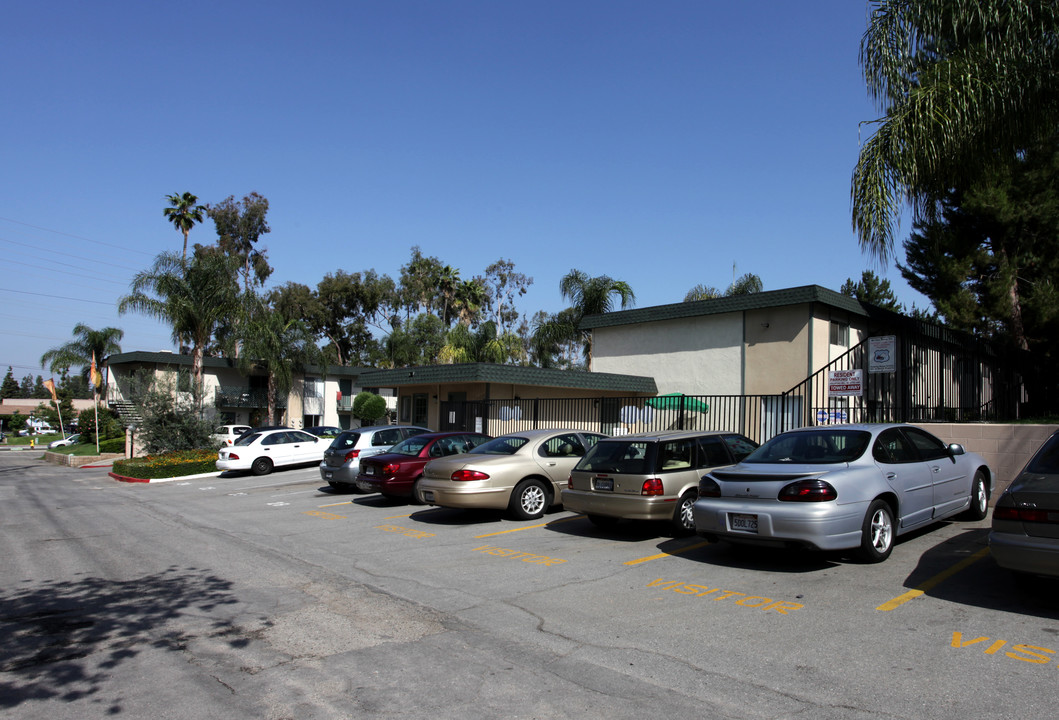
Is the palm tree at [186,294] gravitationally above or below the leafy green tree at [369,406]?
above

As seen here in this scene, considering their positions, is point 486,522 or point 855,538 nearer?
point 855,538

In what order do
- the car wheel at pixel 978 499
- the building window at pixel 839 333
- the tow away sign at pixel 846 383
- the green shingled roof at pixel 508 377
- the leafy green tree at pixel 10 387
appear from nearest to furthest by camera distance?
the car wheel at pixel 978 499, the tow away sign at pixel 846 383, the green shingled roof at pixel 508 377, the building window at pixel 839 333, the leafy green tree at pixel 10 387

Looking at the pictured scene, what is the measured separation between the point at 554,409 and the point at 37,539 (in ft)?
45.3

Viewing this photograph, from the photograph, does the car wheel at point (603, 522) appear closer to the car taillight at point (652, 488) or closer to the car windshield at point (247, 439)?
the car taillight at point (652, 488)

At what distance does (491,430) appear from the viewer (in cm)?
2250

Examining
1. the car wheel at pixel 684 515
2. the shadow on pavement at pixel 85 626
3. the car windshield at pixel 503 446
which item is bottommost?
the shadow on pavement at pixel 85 626

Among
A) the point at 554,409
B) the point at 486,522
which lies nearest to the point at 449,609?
the point at 486,522

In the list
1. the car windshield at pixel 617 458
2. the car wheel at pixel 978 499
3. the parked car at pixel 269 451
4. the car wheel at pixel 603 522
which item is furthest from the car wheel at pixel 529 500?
the parked car at pixel 269 451

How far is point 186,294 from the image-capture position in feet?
108

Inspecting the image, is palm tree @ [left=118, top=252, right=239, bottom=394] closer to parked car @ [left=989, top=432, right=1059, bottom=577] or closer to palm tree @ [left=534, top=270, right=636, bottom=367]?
palm tree @ [left=534, top=270, right=636, bottom=367]

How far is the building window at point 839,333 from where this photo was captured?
920 inches

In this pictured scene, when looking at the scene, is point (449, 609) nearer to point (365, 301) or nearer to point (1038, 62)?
point (1038, 62)

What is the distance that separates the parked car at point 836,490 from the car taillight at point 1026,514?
4.72 feet

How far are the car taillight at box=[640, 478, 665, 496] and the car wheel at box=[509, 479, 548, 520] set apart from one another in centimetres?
272
